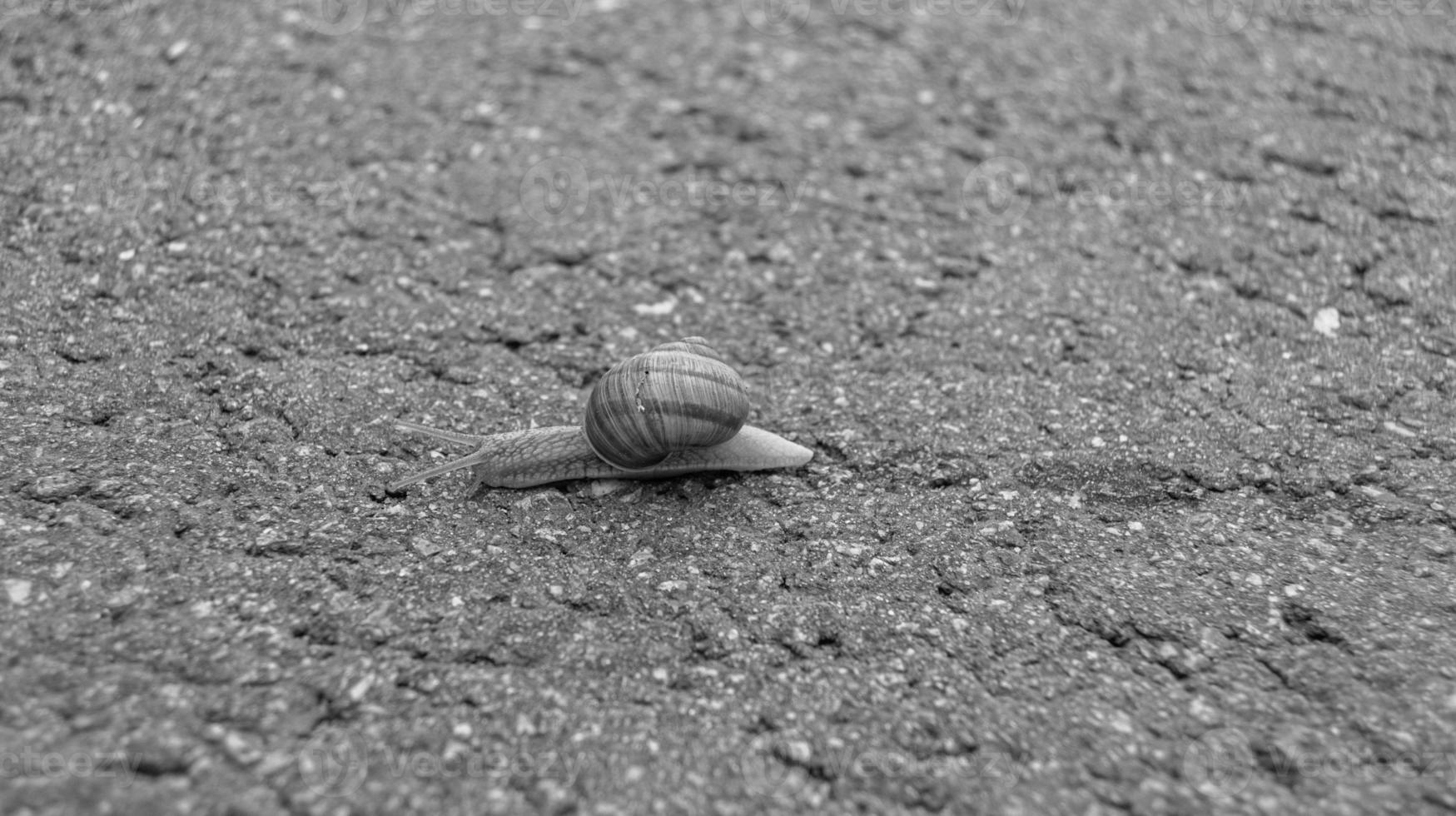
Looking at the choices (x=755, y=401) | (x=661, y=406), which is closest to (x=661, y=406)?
(x=661, y=406)

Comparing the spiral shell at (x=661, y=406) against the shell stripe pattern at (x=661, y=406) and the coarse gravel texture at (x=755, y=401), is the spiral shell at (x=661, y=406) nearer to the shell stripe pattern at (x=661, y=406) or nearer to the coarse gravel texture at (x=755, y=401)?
the shell stripe pattern at (x=661, y=406)

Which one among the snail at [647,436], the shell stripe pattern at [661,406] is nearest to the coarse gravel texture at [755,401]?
the snail at [647,436]

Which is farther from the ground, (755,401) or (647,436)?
(647,436)

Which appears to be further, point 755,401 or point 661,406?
point 755,401

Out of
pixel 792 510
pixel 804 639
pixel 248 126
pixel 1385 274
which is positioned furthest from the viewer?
pixel 248 126

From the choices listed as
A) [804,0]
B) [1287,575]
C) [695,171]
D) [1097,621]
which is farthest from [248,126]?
[1287,575]

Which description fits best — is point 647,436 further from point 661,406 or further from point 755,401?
point 755,401

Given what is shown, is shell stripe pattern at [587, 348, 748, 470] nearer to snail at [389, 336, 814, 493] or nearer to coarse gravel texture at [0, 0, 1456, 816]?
snail at [389, 336, 814, 493]

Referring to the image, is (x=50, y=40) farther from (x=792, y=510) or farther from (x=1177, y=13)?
(x=1177, y=13)
